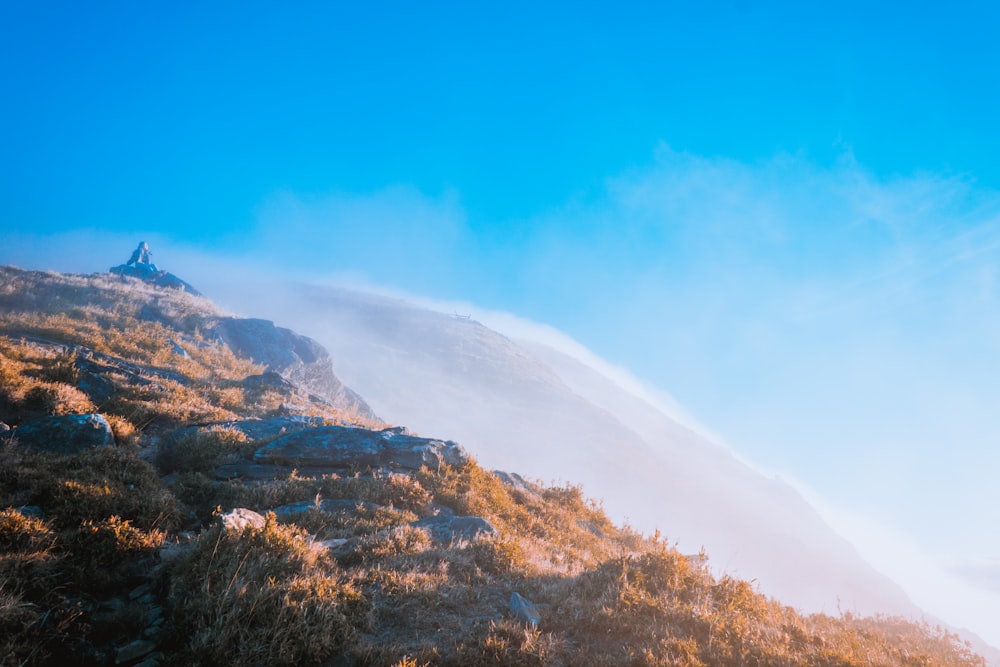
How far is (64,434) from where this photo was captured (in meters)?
9.61

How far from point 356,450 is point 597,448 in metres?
64.1

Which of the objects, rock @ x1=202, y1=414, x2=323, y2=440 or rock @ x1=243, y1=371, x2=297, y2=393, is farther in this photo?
rock @ x1=243, y1=371, x2=297, y2=393

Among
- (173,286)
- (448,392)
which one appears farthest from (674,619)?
(448,392)

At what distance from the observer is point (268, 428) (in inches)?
562

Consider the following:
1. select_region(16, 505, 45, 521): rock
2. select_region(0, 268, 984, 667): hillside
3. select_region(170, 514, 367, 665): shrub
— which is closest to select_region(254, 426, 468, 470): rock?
select_region(0, 268, 984, 667): hillside

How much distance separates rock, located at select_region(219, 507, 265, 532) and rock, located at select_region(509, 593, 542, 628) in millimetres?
4191

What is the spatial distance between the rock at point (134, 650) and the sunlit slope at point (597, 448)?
4287cm

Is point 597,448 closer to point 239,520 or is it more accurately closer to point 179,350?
point 179,350

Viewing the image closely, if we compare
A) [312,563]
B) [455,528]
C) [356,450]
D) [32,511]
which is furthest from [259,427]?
[312,563]

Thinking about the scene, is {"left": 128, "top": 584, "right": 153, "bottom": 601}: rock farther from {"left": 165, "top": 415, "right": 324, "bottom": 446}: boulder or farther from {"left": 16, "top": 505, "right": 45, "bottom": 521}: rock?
{"left": 165, "top": 415, "right": 324, "bottom": 446}: boulder

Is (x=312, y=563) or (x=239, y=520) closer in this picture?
(x=312, y=563)

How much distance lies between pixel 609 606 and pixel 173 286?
204 ft

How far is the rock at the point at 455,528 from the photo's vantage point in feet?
29.6

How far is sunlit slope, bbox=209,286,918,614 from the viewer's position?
5834cm
